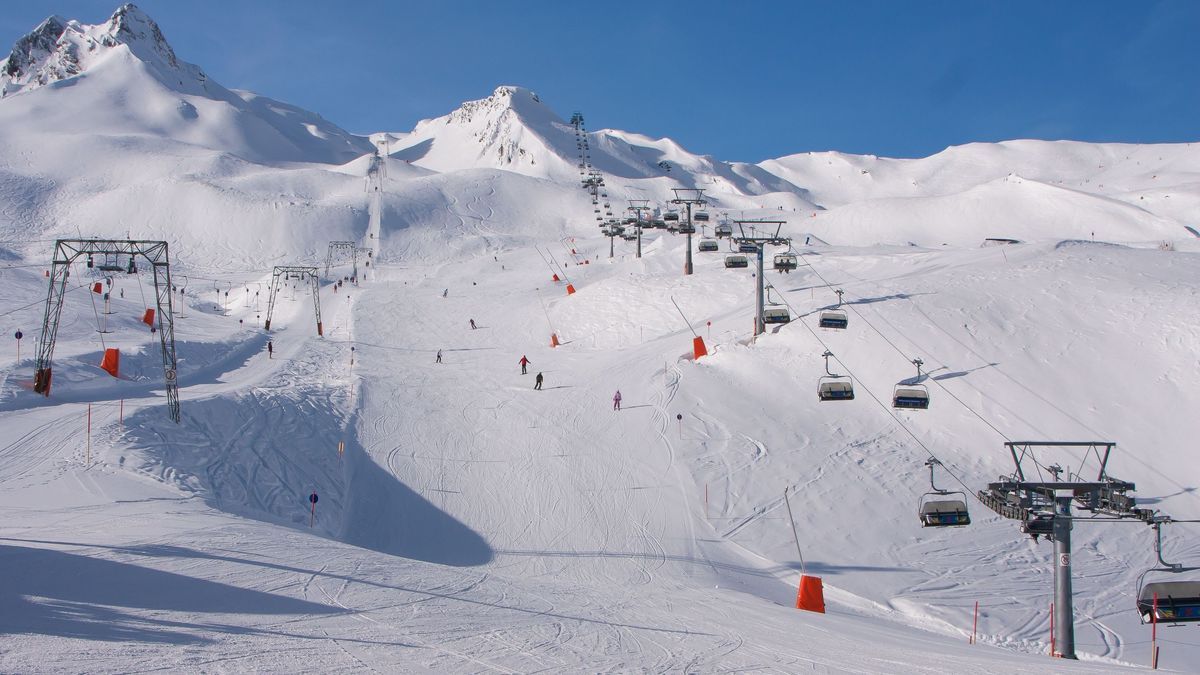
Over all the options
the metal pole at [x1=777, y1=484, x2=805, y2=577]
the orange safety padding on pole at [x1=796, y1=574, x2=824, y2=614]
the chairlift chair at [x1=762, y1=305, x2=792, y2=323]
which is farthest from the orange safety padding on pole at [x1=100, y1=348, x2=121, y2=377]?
the orange safety padding on pole at [x1=796, y1=574, x2=824, y2=614]

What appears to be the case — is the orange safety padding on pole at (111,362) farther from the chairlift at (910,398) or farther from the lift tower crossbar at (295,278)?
the chairlift at (910,398)

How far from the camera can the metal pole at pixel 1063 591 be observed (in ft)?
45.4

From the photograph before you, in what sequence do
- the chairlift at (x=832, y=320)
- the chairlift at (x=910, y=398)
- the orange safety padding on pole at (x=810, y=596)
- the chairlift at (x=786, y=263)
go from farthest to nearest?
the chairlift at (x=786, y=263)
the chairlift at (x=832, y=320)
the chairlift at (x=910, y=398)
the orange safety padding on pole at (x=810, y=596)

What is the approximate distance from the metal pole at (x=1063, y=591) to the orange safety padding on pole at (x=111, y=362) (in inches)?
1149

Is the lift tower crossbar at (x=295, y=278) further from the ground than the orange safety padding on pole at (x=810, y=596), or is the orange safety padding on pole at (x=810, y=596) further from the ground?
the lift tower crossbar at (x=295, y=278)

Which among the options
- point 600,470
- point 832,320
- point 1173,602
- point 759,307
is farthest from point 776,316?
point 1173,602

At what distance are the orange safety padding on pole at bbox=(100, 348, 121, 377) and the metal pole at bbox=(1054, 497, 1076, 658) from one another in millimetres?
29176

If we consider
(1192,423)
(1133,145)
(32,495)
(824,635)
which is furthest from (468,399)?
(1133,145)

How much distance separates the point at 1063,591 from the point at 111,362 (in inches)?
1171

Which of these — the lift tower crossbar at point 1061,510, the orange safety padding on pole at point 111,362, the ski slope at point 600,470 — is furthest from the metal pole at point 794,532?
the orange safety padding on pole at point 111,362

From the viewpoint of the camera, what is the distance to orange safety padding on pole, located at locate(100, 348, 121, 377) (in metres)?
29.7

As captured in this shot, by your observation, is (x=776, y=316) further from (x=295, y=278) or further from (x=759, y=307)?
(x=295, y=278)

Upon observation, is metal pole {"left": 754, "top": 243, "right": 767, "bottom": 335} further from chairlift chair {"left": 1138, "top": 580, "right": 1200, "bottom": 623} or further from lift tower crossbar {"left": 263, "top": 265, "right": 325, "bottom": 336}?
lift tower crossbar {"left": 263, "top": 265, "right": 325, "bottom": 336}

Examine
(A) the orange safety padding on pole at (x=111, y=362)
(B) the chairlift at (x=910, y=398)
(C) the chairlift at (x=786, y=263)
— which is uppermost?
(C) the chairlift at (x=786, y=263)
